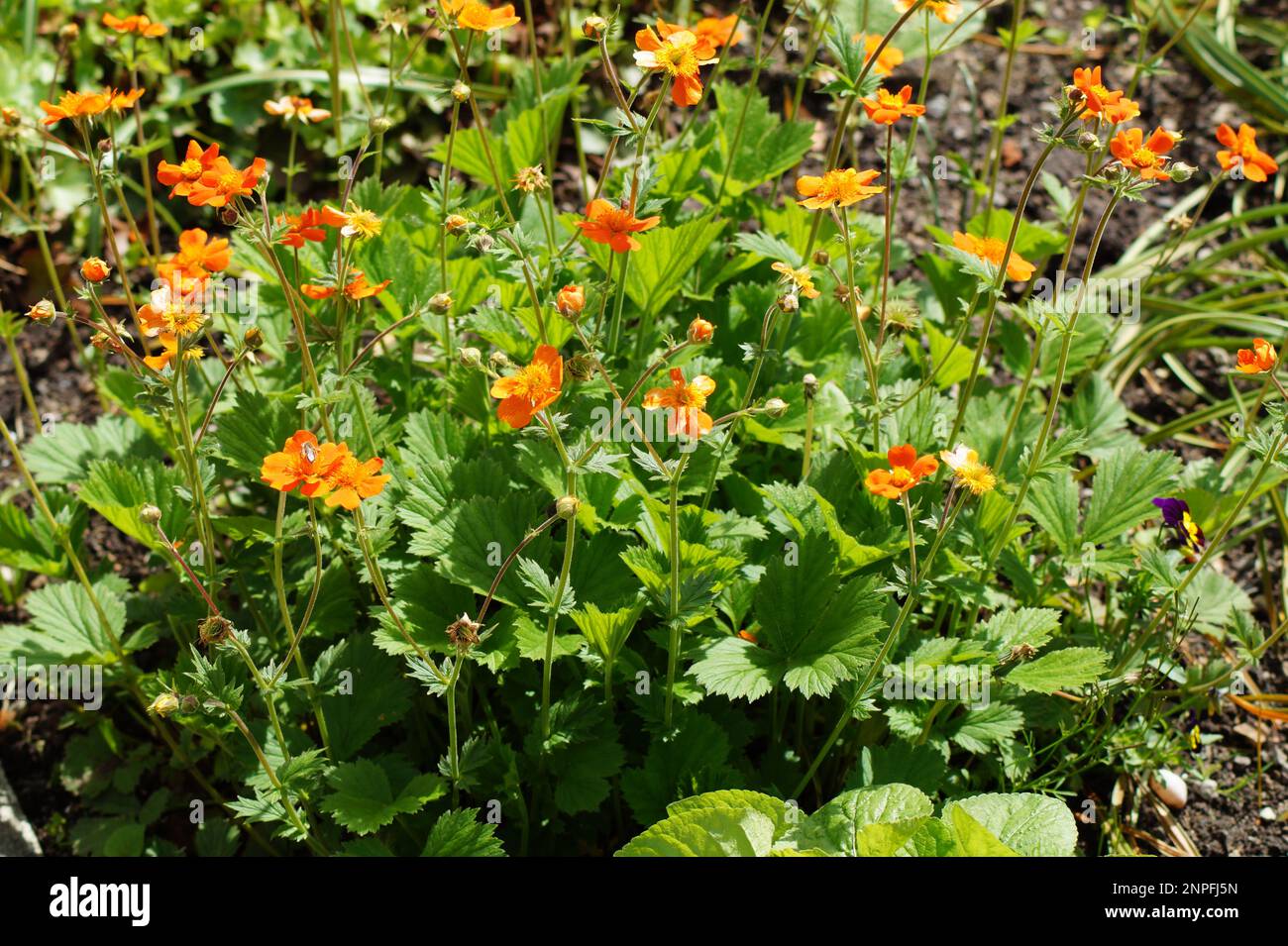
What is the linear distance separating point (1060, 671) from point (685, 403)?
97 cm

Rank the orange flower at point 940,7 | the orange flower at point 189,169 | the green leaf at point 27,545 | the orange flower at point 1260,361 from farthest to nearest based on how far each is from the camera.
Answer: the green leaf at point 27,545, the orange flower at point 940,7, the orange flower at point 1260,361, the orange flower at point 189,169

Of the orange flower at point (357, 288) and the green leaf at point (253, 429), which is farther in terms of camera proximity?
the green leaf at point (253, 429)

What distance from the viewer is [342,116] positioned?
9.19 feet

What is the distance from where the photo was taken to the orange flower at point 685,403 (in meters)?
1.86

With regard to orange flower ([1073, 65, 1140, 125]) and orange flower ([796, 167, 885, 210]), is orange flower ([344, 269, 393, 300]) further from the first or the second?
orange flower ([1073, 65, 1140, 125])

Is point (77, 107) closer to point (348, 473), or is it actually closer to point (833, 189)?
point (348, 473)

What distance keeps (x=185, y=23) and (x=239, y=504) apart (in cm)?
227

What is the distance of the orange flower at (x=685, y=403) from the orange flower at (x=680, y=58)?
509 mm

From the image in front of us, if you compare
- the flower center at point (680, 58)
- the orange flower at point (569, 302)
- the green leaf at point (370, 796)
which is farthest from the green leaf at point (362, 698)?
the flower center at point (680, 58)

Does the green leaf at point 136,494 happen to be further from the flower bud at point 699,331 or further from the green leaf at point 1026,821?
the green leaf at point 1026,821

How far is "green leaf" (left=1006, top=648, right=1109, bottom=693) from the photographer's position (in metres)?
2.21

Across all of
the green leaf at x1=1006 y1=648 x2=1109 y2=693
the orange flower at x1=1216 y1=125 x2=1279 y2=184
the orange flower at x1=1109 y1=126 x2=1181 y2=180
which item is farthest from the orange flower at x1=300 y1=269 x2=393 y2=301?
the orange flower at x1=1216 y1=125 x2=1279 y2=184

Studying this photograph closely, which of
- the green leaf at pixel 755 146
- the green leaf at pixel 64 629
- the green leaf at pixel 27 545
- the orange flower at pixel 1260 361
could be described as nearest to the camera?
the orange flower at pixel 1260 361

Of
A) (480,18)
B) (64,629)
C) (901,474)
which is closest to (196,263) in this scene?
(480,18)
